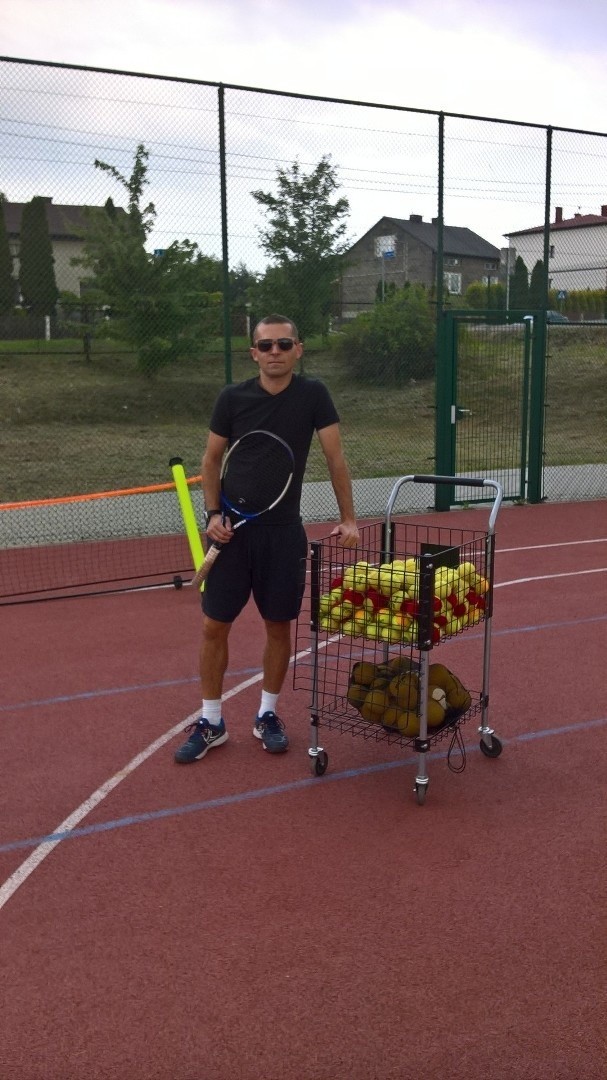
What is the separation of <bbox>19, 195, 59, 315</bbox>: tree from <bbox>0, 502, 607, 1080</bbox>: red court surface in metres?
5.23

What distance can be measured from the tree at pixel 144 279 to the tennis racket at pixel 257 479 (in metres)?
6.15

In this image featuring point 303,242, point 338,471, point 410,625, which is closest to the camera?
point 410,625

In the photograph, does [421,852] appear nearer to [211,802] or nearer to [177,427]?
[211,802]

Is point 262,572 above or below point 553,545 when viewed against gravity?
above

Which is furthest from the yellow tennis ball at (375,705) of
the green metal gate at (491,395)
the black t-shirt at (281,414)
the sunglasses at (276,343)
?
the green metal gate at (491,395)

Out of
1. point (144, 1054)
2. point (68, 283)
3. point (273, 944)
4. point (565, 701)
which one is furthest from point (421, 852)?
point (68, 283)

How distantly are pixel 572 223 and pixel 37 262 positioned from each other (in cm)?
680

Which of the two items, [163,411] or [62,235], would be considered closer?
[62,235]

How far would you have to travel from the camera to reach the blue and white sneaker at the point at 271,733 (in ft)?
16.2

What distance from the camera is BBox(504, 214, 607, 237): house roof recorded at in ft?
40.9

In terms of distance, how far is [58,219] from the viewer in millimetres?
10055

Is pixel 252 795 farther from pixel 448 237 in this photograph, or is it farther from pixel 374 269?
pixel 448 237

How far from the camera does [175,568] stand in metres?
9.34

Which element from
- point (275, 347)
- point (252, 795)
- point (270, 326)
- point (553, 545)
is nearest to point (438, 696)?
point (252, 795)
